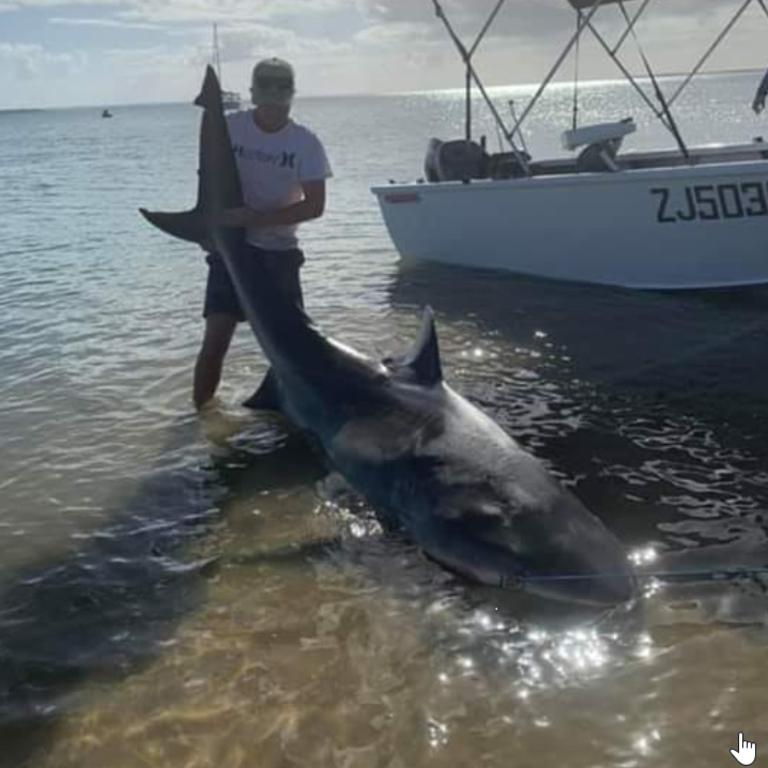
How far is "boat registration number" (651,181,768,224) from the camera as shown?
34.9 feet

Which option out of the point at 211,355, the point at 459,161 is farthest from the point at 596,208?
the point at 211,355

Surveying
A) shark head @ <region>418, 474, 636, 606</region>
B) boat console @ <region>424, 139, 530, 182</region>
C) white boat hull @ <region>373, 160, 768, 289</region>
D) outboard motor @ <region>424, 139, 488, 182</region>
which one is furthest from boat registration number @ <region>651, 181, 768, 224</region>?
shark head @ <region>418, 474, 636, 606</region>

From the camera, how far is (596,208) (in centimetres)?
1170

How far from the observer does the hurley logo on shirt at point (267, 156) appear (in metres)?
6.75

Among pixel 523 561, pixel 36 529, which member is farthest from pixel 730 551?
pixel 36 529

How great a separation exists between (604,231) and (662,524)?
6814 mm

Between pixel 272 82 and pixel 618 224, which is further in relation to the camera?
pixel 618 224

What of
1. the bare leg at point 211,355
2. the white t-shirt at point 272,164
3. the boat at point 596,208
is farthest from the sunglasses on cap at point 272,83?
the boat at point 596,208

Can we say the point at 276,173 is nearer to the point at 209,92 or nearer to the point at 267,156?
the point at 267,156

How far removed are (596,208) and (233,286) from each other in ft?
19.9

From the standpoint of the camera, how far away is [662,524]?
18.6 ft

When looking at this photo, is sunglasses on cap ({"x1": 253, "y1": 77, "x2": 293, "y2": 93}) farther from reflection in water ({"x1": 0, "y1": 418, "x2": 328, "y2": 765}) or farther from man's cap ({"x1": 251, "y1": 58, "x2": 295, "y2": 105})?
reflection in water ({"x1": 0, "y1": 418, "x2": 328, "y2": 765})

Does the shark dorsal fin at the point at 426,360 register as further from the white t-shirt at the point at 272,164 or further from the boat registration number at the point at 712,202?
the boat registration number at the point at 712,202

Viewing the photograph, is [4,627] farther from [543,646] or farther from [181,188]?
[181,188]
